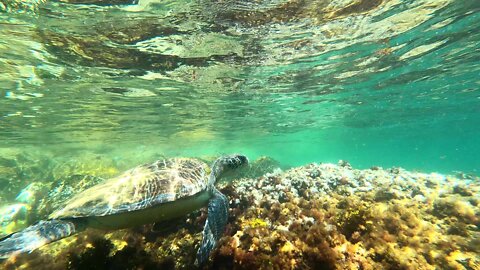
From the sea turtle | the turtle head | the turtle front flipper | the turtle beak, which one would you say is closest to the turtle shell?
the sea turtle

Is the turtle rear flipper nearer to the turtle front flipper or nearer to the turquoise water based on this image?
the turtle front flipper

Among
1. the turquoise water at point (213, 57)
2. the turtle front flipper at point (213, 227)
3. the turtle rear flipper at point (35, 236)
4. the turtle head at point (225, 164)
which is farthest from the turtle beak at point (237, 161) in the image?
the turquoise water at point (213, 57)

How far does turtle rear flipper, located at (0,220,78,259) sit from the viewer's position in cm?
347

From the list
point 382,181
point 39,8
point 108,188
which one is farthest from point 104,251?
point 382,181

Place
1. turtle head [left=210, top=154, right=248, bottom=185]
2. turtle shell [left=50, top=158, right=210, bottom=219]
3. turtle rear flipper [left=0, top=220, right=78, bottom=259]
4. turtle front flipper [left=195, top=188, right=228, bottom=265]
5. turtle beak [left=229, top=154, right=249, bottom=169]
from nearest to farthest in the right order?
turtle rear flipper [left=0, top=220, right=78, bottom=259]
turtle front flipper [left=195, top=188, right=228, bottom=265]
turtle shell [left=50, top=158, right=210, bottom=219]
turtle head [left=210, top=154, right=248, bottom=185]
turtle beak [left=229, top=154, right=249, bottom=169]

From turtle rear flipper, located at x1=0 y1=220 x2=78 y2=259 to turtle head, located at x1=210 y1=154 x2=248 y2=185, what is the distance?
2.99 metres

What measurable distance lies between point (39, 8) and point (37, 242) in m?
6.80

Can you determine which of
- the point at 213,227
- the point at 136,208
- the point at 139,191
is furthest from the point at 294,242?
the point at 139,191

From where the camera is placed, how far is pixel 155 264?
408 centimetres

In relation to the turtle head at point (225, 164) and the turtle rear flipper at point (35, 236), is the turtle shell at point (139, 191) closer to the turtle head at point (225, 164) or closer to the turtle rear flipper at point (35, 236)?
the turtle rear flipper at point (35, 236)

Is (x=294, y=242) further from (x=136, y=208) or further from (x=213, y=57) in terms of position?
(x=213, y=57)

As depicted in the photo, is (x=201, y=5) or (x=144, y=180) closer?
(x=144, y=180)

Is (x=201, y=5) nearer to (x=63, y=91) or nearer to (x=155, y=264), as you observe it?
(x=155, y=264)

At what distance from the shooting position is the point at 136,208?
436 centimetres
